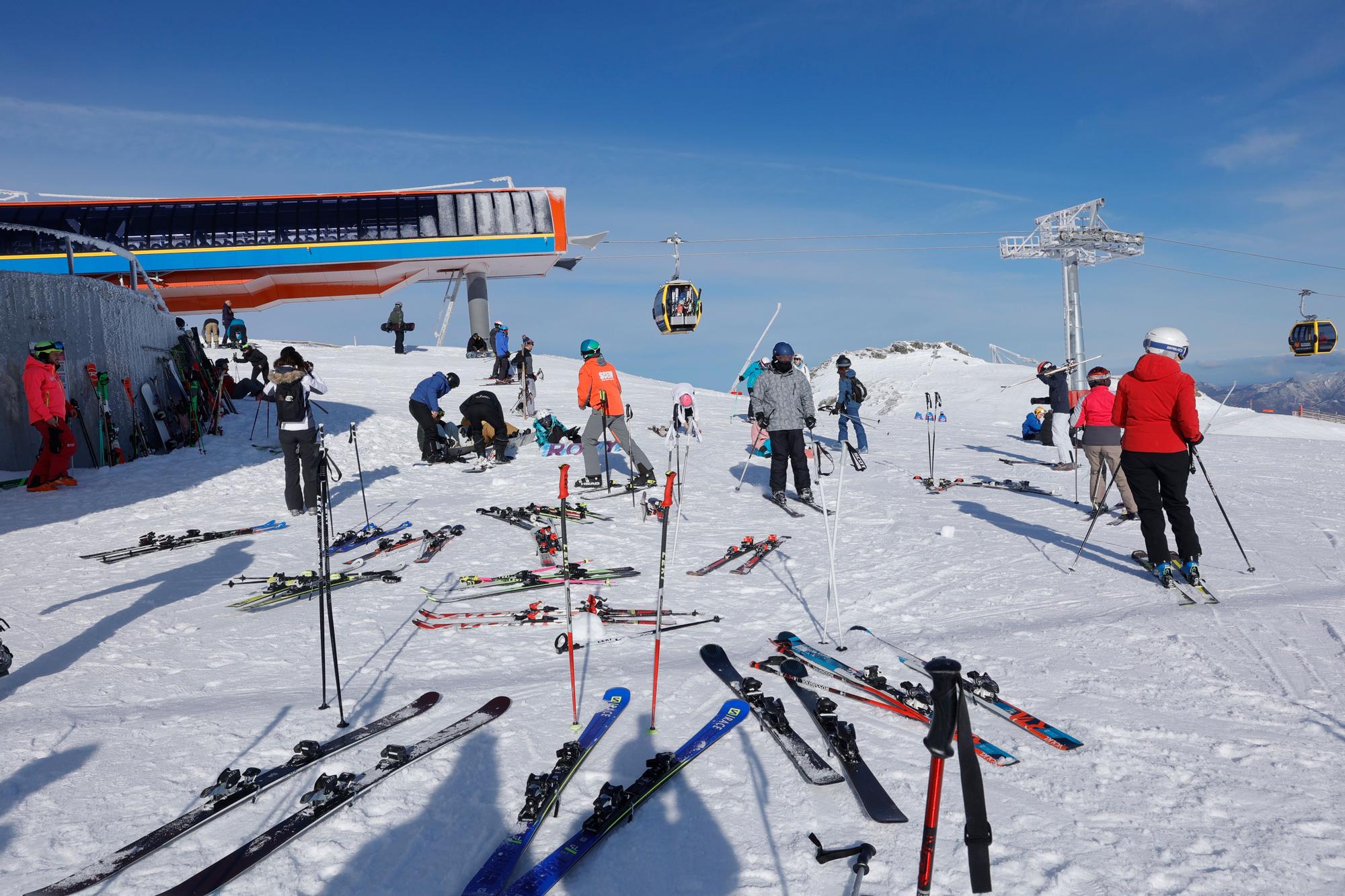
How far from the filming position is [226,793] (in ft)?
11.0

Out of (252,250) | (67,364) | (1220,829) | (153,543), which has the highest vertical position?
(252,250)

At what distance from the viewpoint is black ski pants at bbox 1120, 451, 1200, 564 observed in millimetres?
6031

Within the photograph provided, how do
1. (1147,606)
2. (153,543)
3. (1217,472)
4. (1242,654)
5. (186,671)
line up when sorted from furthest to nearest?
(1217,472)
(153,543)
(1147,606)
(186,671)
(1242,654)

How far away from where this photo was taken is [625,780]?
11.5ft

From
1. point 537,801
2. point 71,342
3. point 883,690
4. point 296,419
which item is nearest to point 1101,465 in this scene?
point 883,690

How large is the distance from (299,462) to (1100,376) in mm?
9710

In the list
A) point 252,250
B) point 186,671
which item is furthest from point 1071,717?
point 252,250

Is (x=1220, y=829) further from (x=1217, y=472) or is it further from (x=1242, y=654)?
(x=1217, y=472)

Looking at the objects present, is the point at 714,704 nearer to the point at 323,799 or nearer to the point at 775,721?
the point at 775,721

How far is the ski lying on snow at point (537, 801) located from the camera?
9.14 ft

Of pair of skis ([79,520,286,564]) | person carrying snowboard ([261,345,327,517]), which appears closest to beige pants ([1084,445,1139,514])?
person carrying snowboard ([261,345,327,517])

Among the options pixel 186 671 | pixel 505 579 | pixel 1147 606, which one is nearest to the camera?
pixel 186 671

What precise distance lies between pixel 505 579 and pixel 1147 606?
498 cm

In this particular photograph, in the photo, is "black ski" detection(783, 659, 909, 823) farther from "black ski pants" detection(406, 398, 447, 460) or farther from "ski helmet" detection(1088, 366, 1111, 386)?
"black ski pants" detection(406, 398, 447, 460)
